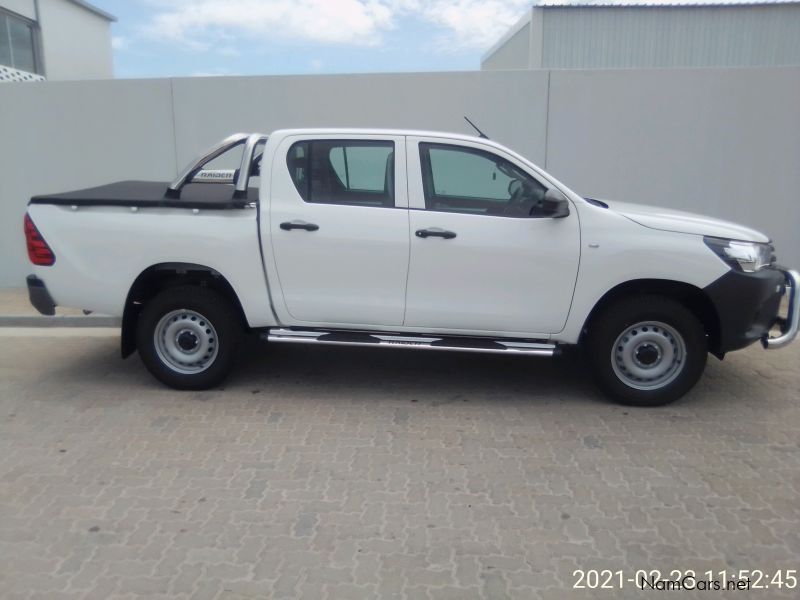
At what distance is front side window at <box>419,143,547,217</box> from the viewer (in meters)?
4.86

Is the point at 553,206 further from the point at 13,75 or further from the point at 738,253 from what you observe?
the point at 13,75

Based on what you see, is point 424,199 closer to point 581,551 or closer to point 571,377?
point 571,377

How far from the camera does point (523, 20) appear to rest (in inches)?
563

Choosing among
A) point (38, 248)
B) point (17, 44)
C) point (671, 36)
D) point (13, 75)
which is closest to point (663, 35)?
point (671, 36)

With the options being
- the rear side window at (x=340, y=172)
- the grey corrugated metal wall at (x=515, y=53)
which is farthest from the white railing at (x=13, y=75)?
the rear side window at (x=340, y=172)

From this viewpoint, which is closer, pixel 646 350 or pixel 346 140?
pixel 646 350

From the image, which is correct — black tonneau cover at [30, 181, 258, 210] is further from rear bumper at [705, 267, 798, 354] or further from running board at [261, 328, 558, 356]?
rear bumper at [705, 267, 798, 354]

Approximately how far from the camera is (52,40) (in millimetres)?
23422

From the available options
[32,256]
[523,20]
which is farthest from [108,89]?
[523,20]

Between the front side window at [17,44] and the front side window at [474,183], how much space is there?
20.9m

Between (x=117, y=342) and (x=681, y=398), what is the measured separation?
5.38 metres

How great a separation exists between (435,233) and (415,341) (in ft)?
2.72

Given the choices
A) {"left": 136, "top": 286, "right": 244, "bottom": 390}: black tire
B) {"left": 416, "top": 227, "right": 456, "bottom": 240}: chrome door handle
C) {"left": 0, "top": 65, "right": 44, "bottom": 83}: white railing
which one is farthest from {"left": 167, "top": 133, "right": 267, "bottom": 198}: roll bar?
{"left": 0, "top": 65, "right": 44, "bottom": 83}: white railing

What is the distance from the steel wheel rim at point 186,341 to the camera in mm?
5168
